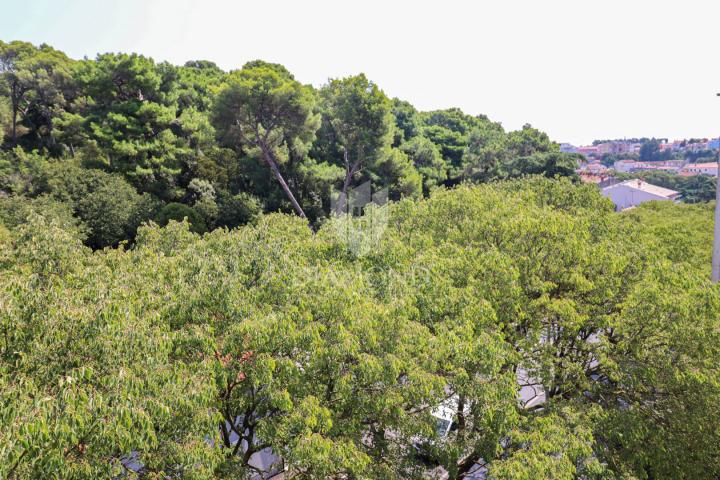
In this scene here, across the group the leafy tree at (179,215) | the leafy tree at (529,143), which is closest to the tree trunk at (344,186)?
the leafy tree at (179,215)

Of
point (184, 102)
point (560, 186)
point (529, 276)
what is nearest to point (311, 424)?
point (529, 276)

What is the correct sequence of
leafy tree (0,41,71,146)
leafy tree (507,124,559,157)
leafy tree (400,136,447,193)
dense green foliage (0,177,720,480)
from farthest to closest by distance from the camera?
1. leafy tree (507,124,559,157)
2. leafy tree (400,136,447,193)
3. leafy tree (0,41,71,146)
4. dense green foliage (0,177,720,480)

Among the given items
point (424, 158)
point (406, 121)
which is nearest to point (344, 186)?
point (424, 158)

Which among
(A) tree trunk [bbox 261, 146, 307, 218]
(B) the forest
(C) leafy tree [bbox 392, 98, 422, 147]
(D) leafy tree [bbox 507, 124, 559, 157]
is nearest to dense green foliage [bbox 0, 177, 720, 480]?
(B) the forest

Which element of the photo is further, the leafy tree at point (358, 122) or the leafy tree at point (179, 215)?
the leafy tree at point (358, 122)

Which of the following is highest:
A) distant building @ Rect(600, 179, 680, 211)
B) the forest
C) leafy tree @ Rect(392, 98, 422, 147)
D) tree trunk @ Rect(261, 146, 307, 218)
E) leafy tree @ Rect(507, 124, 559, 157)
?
leafy tree @ Rect(392, 98, 422, 147)

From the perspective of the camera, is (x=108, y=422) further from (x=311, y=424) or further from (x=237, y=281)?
(x=237, y=281)

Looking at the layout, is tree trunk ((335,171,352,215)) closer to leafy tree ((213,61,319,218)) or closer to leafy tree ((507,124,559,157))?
leafy tree ((213,61,319,218))

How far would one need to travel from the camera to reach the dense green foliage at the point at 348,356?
636 cm

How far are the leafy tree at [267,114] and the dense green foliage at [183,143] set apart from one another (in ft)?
0.25

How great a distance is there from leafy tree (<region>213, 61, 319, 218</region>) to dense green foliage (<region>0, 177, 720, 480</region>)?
717 inches

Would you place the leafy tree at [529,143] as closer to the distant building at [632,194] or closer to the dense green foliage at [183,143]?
the dense green foliage at [183,143]

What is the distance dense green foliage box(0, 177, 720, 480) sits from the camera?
20.9ft

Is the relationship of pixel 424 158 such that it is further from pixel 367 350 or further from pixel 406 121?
pixel 367 350
